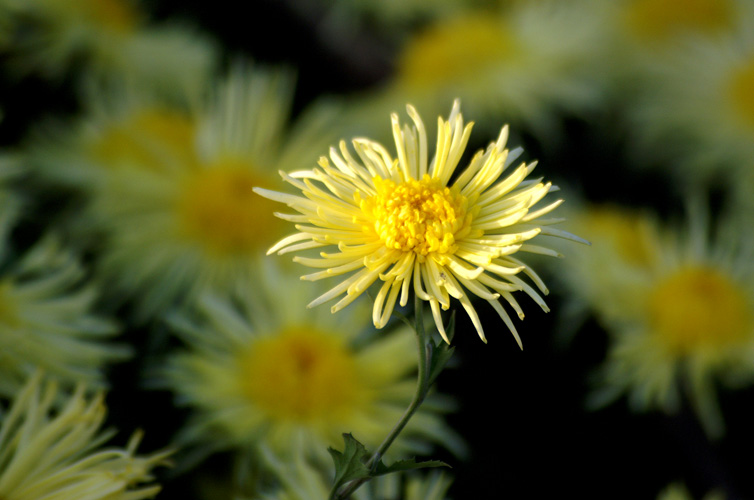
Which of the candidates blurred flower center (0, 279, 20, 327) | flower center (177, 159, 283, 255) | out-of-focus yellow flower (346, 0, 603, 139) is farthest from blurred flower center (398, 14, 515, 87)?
blurred flower center (0, 279, 20, 327)

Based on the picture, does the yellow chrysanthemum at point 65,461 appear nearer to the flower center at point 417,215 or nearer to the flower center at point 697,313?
the flower center at point 417,215

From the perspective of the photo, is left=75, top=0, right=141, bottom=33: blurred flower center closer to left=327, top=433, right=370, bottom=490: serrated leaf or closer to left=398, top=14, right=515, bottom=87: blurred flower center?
left=398, top=14, right=515, bottom=87: blurred flower center

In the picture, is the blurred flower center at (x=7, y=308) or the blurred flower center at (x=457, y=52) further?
the blurred flower center at (x=457, y=52)

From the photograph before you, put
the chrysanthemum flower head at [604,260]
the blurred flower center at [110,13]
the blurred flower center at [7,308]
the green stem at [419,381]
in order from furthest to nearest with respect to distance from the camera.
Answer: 1. the blurred flower center at [110,13]
2. the chrysanthemum flower head at [604,260]
3. the blurred flower center at [7,308]
4. the green stem at [419,381]

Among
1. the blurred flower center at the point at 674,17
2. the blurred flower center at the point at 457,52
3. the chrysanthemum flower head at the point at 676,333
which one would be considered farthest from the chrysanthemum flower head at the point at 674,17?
the chrysanthemum flower head at the point at 676,333

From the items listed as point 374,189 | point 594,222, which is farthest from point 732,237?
point 374,189

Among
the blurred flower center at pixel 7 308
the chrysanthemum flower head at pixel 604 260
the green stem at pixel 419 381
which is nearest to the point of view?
the green stem at pixel 419 381

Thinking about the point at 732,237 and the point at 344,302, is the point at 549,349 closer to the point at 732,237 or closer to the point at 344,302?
the point at 732,237
